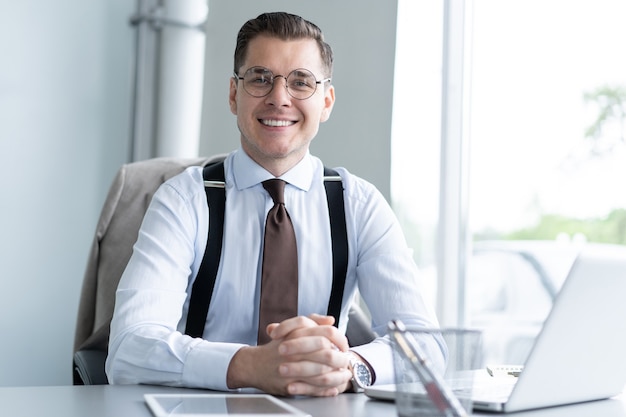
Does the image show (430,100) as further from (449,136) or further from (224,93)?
(224,93)

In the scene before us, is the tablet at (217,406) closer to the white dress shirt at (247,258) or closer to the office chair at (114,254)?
the white dress shirt at (247,258)

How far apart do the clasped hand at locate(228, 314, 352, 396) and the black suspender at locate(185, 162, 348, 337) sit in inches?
17.3

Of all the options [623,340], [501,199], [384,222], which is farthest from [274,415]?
[501,199]

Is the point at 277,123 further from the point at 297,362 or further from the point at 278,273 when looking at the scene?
the point at 297,362

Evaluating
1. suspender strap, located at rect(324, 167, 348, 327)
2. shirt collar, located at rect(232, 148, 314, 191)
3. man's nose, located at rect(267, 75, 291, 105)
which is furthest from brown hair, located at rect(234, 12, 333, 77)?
suspender strap, located at rect(324, 167, 348, 327)

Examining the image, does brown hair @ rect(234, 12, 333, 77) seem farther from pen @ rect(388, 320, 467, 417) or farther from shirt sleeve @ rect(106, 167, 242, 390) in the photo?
pen @ rect(388, 320, 467, 417)

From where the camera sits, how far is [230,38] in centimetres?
341

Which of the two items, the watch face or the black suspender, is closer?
the watch face

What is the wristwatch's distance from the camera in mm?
1290

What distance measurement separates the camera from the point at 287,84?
1.86 metres

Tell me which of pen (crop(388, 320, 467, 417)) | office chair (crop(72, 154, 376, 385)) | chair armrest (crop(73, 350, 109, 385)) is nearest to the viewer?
pen (crop(388, 320, 467, 417))

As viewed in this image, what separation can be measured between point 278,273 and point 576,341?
0.81 meters

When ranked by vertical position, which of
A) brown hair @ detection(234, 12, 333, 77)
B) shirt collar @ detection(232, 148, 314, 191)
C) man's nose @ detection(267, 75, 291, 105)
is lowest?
shirt collar @ detection(232, 148, 314, 191)

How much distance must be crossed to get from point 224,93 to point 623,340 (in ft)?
8.37
